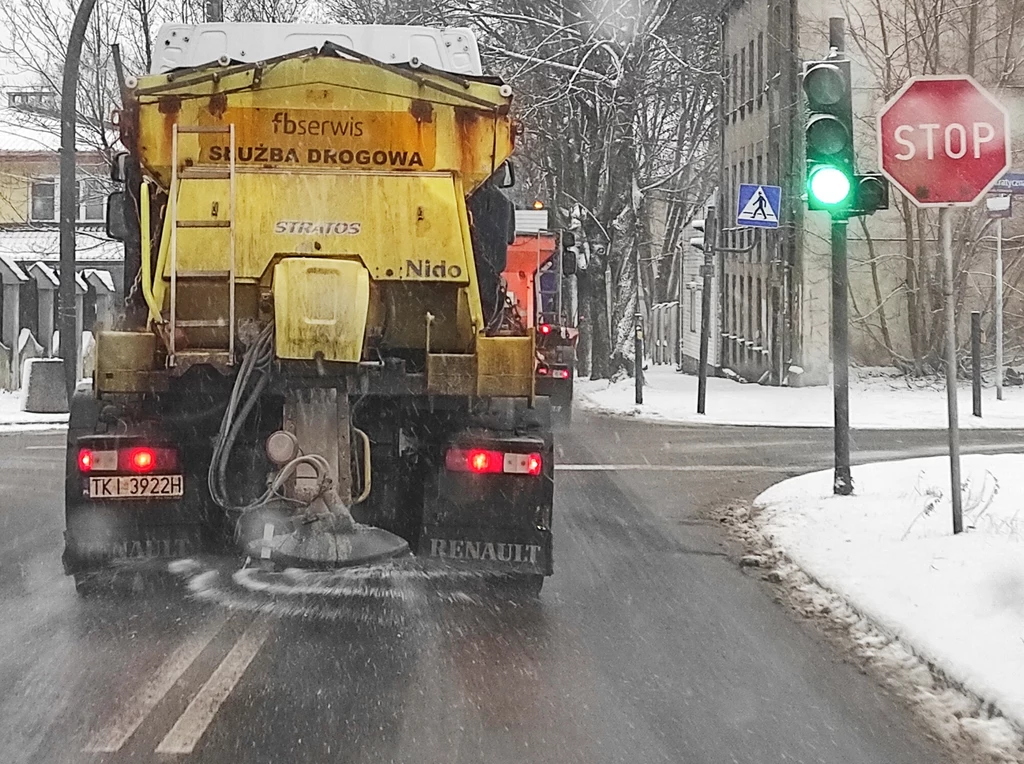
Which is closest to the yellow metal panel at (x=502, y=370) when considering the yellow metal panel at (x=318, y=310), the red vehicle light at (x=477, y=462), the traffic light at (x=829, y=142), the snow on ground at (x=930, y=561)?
the red vehicle light at (x=477, y=462)

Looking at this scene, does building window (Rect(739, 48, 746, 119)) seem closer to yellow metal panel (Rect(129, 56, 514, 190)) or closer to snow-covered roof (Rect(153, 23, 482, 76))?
snow-covered roof (Rect(153, 23, 482, 76))

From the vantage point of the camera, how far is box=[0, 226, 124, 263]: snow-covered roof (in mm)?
41584

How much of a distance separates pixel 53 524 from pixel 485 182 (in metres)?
4.85

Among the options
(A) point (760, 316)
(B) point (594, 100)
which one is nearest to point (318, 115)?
(B) point (594, 100)

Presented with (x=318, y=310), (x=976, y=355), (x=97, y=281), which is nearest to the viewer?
(x=318, y=310)

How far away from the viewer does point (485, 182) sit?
27.3 feet

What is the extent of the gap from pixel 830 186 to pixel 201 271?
5187mm

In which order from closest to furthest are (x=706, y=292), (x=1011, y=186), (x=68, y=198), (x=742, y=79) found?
(x=68, y=198) < (x=1011, y=186) < (x=706, y=292) < (x=742, y=79)

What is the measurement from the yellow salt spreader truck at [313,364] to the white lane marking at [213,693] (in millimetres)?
757

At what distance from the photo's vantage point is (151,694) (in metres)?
6.07

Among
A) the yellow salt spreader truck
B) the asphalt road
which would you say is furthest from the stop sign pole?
the yellow salt spreader truck

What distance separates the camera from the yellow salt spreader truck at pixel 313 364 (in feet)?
25.1

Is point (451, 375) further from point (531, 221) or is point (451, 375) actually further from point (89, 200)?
point (89, 200)

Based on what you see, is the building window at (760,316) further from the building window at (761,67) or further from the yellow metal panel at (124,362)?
the yellow metal panel at (124,362)
